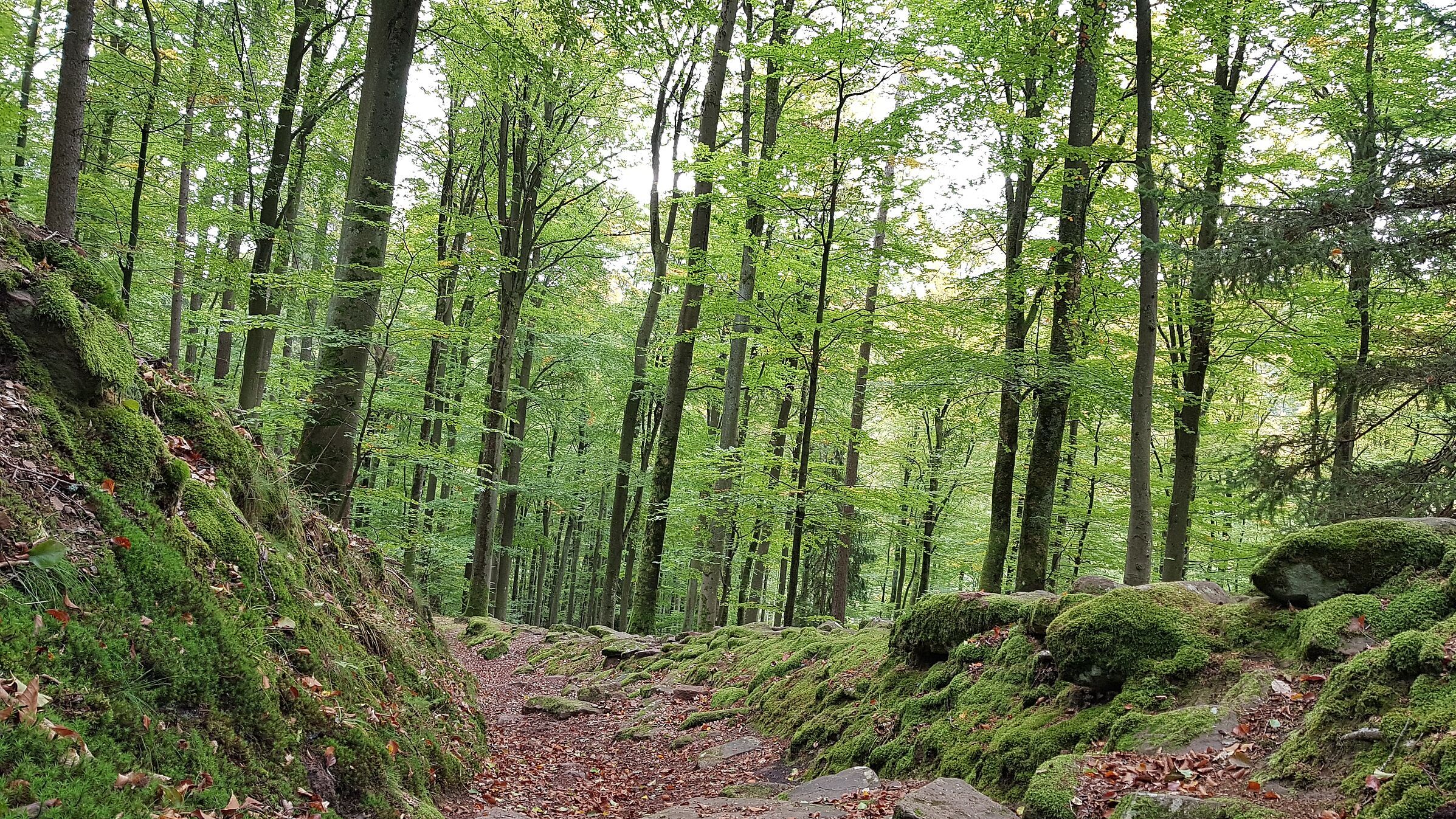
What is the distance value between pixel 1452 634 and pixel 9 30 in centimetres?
1530

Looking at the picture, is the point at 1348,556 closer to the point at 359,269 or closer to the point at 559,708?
the point at 559,708

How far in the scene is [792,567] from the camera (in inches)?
393

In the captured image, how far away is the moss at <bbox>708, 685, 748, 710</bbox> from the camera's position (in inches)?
344

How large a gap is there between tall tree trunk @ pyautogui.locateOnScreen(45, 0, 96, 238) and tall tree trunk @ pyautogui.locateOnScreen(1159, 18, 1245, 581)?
13.3m

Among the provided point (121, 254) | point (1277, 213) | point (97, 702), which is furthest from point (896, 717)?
point (121, 254)

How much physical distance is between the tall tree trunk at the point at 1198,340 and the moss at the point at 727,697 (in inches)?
263

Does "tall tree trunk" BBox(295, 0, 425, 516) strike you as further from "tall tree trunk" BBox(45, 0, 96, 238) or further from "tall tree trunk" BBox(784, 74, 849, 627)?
"tall tree trunk" BBox(784, 74, 849, 627)

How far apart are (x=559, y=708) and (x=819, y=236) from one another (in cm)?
739

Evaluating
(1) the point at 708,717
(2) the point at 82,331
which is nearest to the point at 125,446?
(2) the point at 82,331

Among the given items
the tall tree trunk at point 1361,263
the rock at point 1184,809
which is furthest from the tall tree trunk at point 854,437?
the rock at point 1184,809

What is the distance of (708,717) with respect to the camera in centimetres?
828

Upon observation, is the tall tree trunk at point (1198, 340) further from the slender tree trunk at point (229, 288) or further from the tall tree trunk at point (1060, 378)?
the slender tree trunk at point (229, 288)

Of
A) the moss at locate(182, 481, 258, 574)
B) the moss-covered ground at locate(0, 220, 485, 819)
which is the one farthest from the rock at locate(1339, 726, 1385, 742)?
the moss at locate(182, 481, 258, 574)

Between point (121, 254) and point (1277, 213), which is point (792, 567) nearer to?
point (1277, 213)
